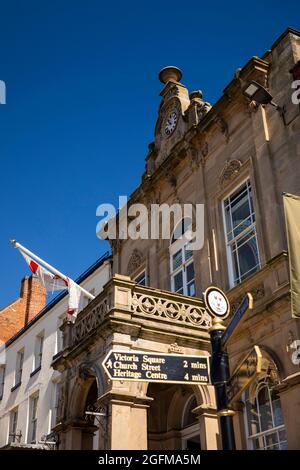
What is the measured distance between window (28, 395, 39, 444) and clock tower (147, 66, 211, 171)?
14.9 meters

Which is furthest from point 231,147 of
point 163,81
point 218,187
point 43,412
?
point 43,412

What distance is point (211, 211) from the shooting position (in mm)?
15984

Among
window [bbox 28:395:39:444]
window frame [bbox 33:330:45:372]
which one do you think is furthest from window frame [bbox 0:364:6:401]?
window [bbox 28:395:39:444]

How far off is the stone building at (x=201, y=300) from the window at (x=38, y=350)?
14475 mm

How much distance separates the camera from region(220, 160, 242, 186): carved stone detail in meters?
15.3

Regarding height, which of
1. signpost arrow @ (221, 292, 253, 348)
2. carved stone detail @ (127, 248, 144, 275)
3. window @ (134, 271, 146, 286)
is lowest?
signpost arrow @ (221, 292, 253, 348)

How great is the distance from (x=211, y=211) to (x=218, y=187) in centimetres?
71

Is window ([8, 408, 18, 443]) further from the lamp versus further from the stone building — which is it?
the lamp

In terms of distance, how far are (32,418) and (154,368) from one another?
23441mm

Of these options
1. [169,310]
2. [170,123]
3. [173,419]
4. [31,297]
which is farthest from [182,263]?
[31,297]

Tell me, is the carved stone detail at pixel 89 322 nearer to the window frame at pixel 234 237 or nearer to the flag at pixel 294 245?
the window frame at pixel 234 237

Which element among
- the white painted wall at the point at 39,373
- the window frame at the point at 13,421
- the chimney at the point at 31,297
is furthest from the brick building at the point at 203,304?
the chimney at the point at 31,297
